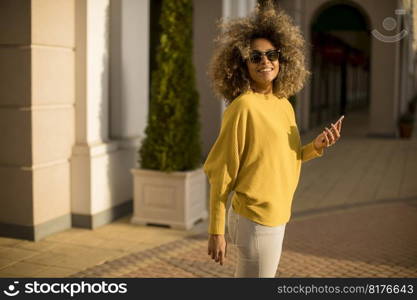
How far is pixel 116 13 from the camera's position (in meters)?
7.66

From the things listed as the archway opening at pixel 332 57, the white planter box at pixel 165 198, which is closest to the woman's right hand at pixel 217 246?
the white planter box at pixel 165 198

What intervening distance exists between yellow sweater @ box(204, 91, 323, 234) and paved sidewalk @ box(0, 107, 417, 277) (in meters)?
2.79

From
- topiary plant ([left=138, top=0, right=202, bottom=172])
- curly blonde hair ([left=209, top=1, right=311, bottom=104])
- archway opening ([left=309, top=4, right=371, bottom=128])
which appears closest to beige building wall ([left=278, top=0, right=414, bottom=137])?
archway opening ([left=309, top=4, right=371, bottom=128])

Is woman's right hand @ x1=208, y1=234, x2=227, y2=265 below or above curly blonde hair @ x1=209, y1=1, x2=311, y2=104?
below

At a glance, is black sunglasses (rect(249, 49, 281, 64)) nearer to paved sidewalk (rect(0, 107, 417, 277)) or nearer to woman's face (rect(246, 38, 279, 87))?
woman's face (rect(246, 38, 279, 87))

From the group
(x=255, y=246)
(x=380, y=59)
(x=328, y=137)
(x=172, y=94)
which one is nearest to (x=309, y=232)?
(x=172, y=94)

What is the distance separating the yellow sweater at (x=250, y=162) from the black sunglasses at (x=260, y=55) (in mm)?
176

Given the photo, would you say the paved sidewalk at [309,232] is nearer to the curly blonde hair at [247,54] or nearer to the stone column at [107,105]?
the stone column at [107,105]

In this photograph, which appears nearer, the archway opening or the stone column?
the stone column

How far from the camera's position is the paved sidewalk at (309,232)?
232 inches

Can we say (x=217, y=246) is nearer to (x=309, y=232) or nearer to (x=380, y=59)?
(x=309, y=232)

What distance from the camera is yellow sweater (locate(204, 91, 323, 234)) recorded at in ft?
9.45

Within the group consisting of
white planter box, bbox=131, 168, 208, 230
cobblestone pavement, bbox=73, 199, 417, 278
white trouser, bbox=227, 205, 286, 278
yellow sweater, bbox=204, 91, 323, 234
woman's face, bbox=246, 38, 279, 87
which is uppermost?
woman's face, bbox=246, 38, 279, 87

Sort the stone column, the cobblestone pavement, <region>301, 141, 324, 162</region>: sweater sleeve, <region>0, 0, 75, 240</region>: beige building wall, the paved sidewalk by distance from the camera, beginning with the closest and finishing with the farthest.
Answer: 1. <region>301, 141, 324, 162</region>: sweater sleeve
2. the cobblestone pavement
3. the paved sidewalk
4. <region>0, 0, 75, 240</region>: beige building wall
5. the stone column
